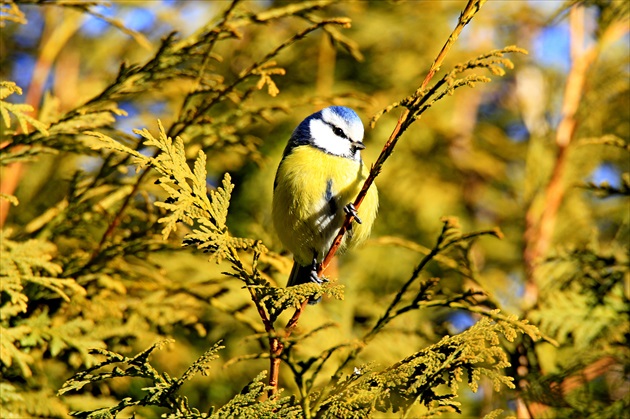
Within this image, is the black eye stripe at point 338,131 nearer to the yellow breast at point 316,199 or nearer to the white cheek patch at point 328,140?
the white cheek patch at point 328,140

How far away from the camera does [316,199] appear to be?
3.00m

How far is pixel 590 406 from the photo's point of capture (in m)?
2.69

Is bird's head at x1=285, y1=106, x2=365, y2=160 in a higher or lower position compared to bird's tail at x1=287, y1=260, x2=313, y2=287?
higher

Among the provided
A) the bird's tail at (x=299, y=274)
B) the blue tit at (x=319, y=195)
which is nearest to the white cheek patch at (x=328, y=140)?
the blue tit at (x=319, y=195)

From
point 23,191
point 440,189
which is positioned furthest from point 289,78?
point 23,191

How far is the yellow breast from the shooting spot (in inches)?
118

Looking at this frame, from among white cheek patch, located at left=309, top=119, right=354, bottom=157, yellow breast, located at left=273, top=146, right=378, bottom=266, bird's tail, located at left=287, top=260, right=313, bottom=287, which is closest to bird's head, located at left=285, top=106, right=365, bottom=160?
white cheek patch, located at left=309, top=119, right=354, bottom=157

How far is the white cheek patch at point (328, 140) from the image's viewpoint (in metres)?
3.29

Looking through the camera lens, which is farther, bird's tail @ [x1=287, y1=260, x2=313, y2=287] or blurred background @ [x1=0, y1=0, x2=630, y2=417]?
bird's tail @ [x1=287, y1=260, x2=313, y2=287]

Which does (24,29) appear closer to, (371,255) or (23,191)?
(23,191)

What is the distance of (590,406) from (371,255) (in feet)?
8.38

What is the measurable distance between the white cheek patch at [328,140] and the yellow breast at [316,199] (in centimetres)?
9

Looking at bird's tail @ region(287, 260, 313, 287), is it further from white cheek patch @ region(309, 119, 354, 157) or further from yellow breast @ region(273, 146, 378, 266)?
white cheek patch @ region(309, 119, 354, 157)

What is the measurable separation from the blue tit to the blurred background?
0.54 feet
